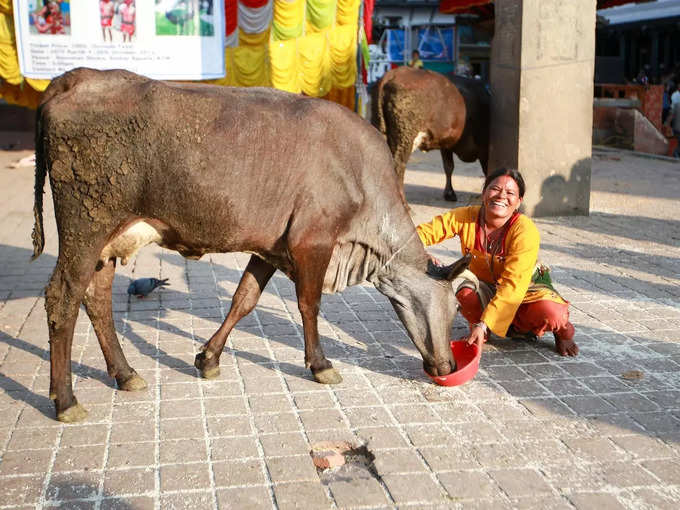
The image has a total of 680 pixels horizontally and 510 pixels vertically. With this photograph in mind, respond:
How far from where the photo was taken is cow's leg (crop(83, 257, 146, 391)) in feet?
14.8

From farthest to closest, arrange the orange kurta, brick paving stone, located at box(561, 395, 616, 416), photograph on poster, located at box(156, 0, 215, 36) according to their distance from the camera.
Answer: photograph on poster, located at box(156, 0, 215, 36)
the orange kurta
brick paving stone, located at box(561, 395, 616, 416)

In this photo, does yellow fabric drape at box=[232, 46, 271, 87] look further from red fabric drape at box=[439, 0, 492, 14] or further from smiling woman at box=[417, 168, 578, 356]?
smiling woman at box=[417, 168, 578, 356]

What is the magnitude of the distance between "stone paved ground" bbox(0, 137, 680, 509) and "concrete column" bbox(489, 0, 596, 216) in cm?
298

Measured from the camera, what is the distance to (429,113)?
9922mm

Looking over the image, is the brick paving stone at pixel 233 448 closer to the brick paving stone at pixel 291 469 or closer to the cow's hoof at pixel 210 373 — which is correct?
the brick paving stone at pixel 291 469

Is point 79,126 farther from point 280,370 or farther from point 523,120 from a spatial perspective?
point 523,120


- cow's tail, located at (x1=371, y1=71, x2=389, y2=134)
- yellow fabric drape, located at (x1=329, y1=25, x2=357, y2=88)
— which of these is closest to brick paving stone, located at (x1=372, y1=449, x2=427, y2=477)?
cow's tail, located at (x1=371, y1=71, x2=389, y2=134)

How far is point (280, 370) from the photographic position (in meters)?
4.92

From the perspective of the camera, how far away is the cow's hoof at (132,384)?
14.9ft

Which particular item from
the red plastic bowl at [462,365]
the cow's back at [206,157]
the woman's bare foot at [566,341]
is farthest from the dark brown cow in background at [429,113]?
the cow's back at [206,157]

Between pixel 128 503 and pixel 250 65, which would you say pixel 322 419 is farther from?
pixel 250 65

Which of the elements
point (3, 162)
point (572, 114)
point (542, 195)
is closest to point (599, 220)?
point (542, 195)

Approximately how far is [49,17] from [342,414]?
34.2 feet

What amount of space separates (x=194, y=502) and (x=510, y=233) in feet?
8.92
